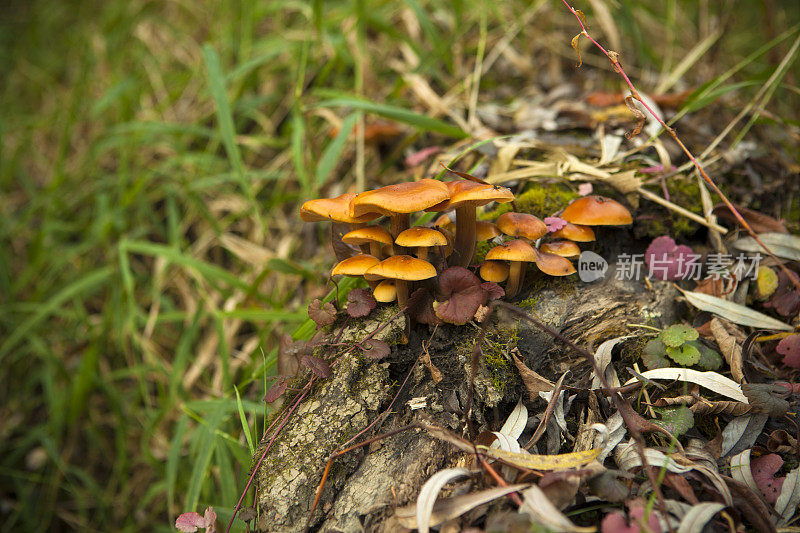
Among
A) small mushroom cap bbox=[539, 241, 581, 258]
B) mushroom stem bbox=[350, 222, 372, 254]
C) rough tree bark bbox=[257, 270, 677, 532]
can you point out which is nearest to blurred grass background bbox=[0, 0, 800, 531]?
mushroom stem bbox=[350, 222, 372, 254]

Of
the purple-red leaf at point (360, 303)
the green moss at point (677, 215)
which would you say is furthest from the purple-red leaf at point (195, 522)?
the green moss at point (677, 215)

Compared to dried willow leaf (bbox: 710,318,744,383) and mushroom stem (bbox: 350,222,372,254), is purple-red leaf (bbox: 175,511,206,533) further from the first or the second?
dried willow leaf (bbox: 710,318,744,383)

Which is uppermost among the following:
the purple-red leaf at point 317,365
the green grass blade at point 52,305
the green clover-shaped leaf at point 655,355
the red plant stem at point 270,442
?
the purple-red leaf at point 317,365

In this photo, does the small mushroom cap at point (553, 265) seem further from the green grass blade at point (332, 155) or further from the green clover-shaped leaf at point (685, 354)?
the green grass blade at point (332, 155)

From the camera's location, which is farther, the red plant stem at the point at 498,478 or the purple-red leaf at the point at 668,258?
the purple-red leaf at the point at 668,258

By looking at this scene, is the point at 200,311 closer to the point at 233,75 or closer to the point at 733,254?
the point at 233,75

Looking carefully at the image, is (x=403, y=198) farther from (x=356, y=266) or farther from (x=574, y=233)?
(x=574, y=233)
